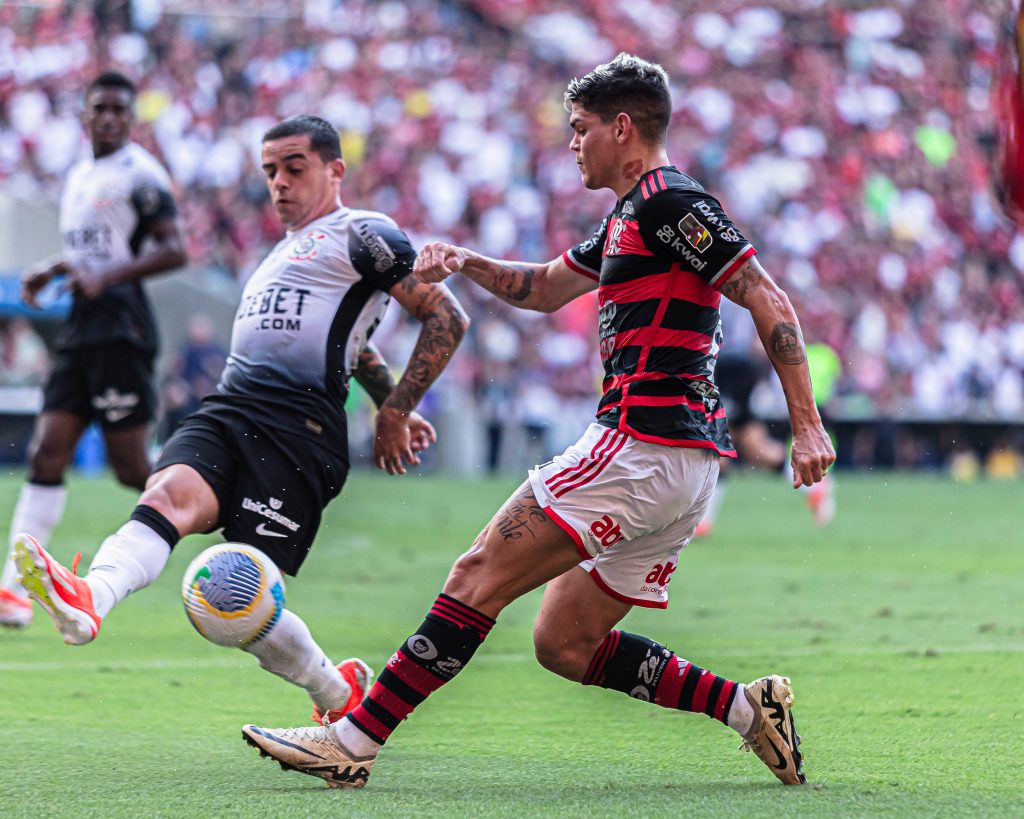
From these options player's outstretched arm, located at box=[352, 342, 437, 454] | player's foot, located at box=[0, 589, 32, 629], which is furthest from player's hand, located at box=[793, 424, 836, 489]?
player's foot, located at box=[0, 589, 32, 629]

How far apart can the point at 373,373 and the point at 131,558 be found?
1224 mm

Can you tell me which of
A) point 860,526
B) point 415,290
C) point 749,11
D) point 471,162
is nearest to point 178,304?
point 471,162

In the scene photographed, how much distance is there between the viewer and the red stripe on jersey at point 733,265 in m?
4.39

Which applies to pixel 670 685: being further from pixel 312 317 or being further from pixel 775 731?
pixel 312 317

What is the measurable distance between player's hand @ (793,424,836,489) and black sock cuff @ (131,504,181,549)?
2014mm

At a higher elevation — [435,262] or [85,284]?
[435,262]

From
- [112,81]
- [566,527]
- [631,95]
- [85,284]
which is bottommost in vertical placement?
[566,527]

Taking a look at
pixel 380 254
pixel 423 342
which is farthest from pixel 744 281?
pixel 380 254

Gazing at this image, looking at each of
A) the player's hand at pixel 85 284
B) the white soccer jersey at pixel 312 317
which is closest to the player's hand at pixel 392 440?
the white soccer jersey at pixel 312 317

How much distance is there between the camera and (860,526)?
49.8ft

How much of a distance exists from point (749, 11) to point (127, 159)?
23836 mm

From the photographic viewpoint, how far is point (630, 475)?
452cm

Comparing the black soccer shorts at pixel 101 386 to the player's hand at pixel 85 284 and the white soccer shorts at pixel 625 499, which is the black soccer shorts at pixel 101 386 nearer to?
the player's hand at pixel 85 284

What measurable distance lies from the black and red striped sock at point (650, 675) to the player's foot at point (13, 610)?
13.3 feet
